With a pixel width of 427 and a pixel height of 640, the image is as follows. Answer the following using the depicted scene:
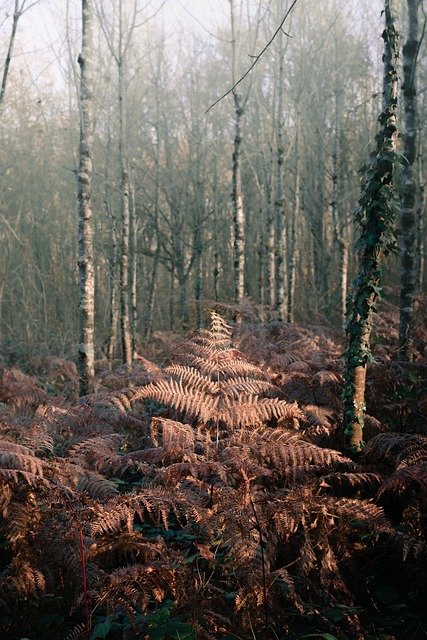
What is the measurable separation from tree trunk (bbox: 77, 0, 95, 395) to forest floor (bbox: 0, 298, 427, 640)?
2.90m

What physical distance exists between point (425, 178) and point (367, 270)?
17.3 meters

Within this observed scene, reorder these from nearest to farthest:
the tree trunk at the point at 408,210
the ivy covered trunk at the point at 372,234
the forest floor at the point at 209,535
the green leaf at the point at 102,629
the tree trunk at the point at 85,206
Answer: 1. the green leaf at the point at 102,629
2. the forest floor at the point at 209,535
3. the ivy covered trunk at the point at 372,234
4. the tree trunk at the point at 408,210
5. the tree trunk at the point at 85,206

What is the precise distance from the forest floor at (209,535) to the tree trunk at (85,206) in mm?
2902

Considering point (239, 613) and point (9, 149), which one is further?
point (9, 149)

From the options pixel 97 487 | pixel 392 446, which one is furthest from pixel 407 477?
pixel 97 487

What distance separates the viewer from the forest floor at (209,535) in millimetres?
2641

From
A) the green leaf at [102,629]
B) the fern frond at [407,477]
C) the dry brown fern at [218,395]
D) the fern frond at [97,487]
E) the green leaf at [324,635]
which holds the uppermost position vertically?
the dry brown fern at [218,395]

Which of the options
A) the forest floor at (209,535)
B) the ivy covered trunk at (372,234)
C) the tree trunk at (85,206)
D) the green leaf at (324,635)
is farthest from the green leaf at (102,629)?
the tree trunk at (85,206)

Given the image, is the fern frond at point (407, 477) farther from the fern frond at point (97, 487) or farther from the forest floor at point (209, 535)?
the fern frond at point (97, 487)

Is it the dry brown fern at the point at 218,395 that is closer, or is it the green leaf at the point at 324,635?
the green leaf at the point at 324,635

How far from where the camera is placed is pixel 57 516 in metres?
2.94

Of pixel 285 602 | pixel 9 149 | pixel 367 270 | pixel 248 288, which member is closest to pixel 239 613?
pixel 285 602

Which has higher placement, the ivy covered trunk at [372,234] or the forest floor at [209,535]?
the ivy covered trunk at [372,234]

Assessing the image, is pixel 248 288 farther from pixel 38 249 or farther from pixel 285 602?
pixel 285 602
